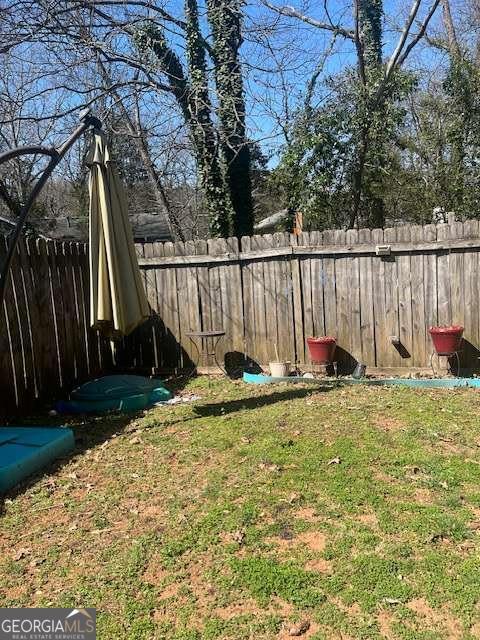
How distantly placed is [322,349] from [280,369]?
1.90 ft

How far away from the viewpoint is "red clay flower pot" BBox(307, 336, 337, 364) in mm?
6461

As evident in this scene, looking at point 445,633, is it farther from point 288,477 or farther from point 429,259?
point 429,259

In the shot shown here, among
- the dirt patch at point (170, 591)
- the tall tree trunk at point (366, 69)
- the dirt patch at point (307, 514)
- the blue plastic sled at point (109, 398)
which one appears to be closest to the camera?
the dirt patch at point (170, 591)

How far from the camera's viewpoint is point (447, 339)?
234 inches

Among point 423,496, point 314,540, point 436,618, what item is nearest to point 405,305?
point 423,496

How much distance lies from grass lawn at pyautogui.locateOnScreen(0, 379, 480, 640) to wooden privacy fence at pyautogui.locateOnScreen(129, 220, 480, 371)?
1.63 meters

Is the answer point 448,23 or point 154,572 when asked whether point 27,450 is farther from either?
point 448,23

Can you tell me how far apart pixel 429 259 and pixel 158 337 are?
3647 millimetres

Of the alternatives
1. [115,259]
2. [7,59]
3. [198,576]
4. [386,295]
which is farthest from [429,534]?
[7,59]

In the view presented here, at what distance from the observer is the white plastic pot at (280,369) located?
21.9ft

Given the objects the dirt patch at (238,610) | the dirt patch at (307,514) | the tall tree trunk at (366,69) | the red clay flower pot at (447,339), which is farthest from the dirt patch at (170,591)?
the tall tree trunk at (366,69)
